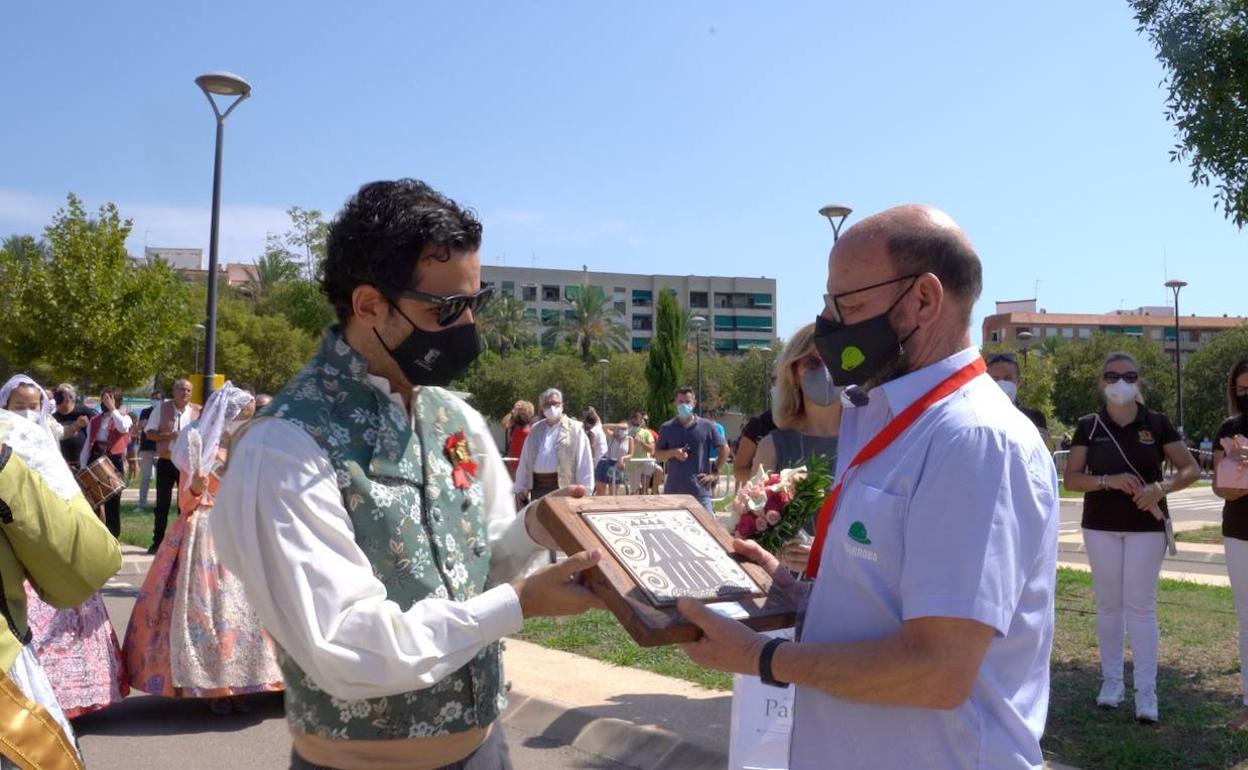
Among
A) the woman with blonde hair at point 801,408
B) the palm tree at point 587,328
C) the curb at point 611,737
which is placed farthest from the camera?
the palm tree at point 587,328

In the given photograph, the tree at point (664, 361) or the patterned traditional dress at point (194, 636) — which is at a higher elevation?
the tree at point (664, 361)

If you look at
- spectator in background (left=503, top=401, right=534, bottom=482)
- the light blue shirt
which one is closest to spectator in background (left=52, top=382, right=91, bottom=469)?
spectator in background (left=503, top=401, right=534, bottom=482)

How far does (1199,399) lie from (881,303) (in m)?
60.7

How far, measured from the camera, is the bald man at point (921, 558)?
6.59 ft

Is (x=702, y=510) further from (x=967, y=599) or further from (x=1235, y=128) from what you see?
(x=1235, y=128)

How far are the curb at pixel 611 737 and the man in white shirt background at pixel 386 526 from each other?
323cm

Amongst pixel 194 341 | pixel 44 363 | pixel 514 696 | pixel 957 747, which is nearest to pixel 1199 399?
pixel 194 341

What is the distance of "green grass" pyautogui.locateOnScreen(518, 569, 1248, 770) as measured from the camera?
558 cm

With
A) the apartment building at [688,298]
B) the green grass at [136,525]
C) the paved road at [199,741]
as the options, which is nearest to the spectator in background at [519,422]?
the green grass at [136,525]

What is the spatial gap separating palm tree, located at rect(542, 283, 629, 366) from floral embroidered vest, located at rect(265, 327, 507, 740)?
78.8 meters

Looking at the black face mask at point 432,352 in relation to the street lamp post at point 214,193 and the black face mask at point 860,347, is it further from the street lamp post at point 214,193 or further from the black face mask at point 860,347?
the street lamp post at point 214,193

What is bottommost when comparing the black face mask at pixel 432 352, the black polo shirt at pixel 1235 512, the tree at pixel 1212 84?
the black polo shirt at pixel 1235 512

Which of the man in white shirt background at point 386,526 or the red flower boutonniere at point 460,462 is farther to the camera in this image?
the red flower boutonniere at point 460,462

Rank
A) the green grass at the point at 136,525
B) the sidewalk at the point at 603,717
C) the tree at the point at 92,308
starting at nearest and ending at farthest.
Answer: the sidewalk at the point at 603,717, the green grass at the point at 136,525, the tree at the point at 92,308
